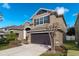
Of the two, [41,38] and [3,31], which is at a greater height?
[3,31]

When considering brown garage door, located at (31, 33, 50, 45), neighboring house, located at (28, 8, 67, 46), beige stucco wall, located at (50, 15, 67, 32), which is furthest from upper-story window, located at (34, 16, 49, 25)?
brown garage door, located at (31, 33, 50, 45)

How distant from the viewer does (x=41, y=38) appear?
9.04 metres

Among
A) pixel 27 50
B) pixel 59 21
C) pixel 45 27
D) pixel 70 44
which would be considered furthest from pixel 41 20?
pixel 70 44

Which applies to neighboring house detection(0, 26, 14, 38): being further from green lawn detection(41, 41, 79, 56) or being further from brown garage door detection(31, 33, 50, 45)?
green lawn detection(41, 41, 79, 56)

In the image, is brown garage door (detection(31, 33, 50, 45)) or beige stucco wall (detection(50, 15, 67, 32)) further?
brown garage door (detection(31, 33, 50, 45))

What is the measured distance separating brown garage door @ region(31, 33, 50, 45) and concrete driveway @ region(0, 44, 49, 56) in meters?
0.11

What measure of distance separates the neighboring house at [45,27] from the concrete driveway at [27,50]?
0.13 meters

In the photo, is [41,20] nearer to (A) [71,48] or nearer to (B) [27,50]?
(B) [27,50]

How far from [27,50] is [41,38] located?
0.47 meters

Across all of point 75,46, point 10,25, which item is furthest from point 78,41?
point 10,25

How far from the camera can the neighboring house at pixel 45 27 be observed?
8.82 meters

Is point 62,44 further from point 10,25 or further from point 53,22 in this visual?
point 10,25

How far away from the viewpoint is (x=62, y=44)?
8.86m

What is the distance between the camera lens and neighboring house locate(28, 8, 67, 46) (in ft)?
28.9
